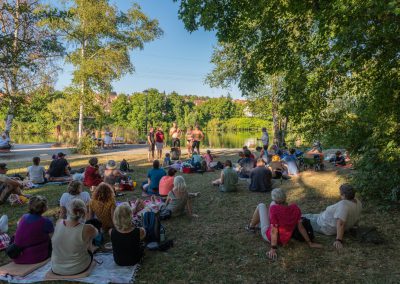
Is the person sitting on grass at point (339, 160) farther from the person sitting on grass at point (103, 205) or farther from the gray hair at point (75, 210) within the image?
the gray hair at point (75, 210)

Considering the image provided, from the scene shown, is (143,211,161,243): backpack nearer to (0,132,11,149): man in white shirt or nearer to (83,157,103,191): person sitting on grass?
(83,157,103,191): person sitting on grass

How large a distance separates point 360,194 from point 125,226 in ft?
18.1

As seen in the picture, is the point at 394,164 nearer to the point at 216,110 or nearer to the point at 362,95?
the point at 362,95

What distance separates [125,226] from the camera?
4.04m

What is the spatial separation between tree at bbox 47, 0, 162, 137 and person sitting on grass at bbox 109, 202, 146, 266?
14682 mm

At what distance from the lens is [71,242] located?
12.4 feet

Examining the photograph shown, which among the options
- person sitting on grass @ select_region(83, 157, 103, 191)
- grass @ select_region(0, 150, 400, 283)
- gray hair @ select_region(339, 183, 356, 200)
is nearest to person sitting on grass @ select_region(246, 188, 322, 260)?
grass @ select_region(0, 150, 400, 283)

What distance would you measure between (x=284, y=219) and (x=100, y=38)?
55.3ft

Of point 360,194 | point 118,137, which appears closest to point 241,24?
point 360,194

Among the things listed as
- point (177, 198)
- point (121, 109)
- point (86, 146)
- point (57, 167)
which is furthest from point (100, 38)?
point (121, 109)

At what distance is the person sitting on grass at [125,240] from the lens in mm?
4016

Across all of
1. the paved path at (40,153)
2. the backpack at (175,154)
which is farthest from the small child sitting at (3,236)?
the paved path at (40,153)

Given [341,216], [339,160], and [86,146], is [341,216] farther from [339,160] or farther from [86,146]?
[86,146]

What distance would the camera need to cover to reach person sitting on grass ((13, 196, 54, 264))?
4.08 m
